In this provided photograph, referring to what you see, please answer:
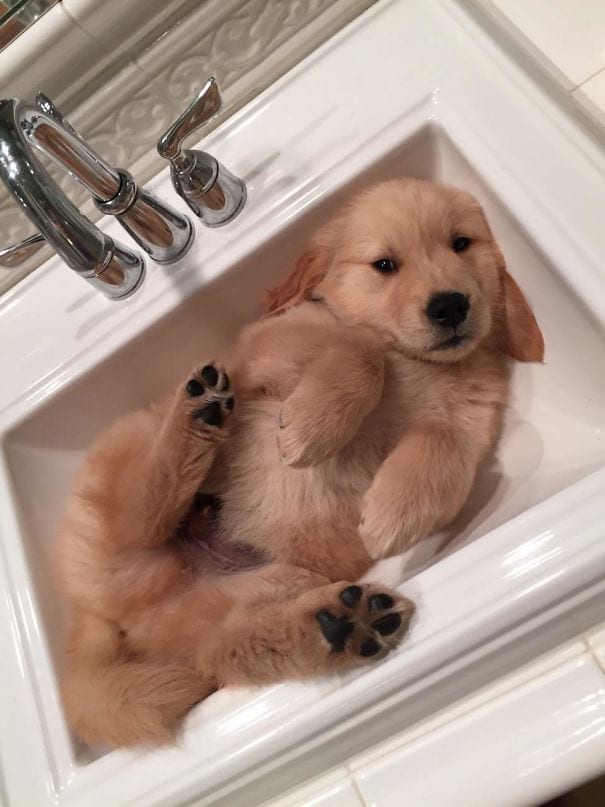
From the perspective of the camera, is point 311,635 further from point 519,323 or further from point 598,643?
point 519,323

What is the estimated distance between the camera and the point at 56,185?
2.90 feet

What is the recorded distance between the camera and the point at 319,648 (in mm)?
838

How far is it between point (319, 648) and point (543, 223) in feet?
2.27

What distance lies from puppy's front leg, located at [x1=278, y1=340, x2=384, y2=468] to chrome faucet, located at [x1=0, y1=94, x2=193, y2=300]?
390mm

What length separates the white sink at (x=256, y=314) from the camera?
2.54ft

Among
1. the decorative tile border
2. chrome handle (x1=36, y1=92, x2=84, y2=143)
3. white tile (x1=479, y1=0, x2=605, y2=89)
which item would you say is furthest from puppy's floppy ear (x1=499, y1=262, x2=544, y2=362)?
chrome handle (x1=36, y1=92, x2=84, y2=143)

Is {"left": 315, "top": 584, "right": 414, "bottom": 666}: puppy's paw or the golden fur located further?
the golden fur

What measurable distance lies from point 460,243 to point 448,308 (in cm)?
17

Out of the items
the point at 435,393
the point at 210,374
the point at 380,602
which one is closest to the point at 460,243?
the point at 435,393

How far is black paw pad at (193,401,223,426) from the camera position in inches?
37.9

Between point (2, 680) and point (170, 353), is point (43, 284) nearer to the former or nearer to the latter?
point (170, 353)

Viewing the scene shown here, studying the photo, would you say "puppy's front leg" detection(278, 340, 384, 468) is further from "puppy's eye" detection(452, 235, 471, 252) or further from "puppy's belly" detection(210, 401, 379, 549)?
"puppy's eye" detection(452, 235, 471, 252)

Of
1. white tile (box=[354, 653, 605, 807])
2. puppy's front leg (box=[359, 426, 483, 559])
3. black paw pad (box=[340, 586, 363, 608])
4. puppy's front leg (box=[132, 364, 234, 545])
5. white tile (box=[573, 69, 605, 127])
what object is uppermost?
white tile (box=[573, 69, 605, 127])

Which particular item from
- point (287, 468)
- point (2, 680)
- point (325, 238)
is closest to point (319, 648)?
point (287, 468)
